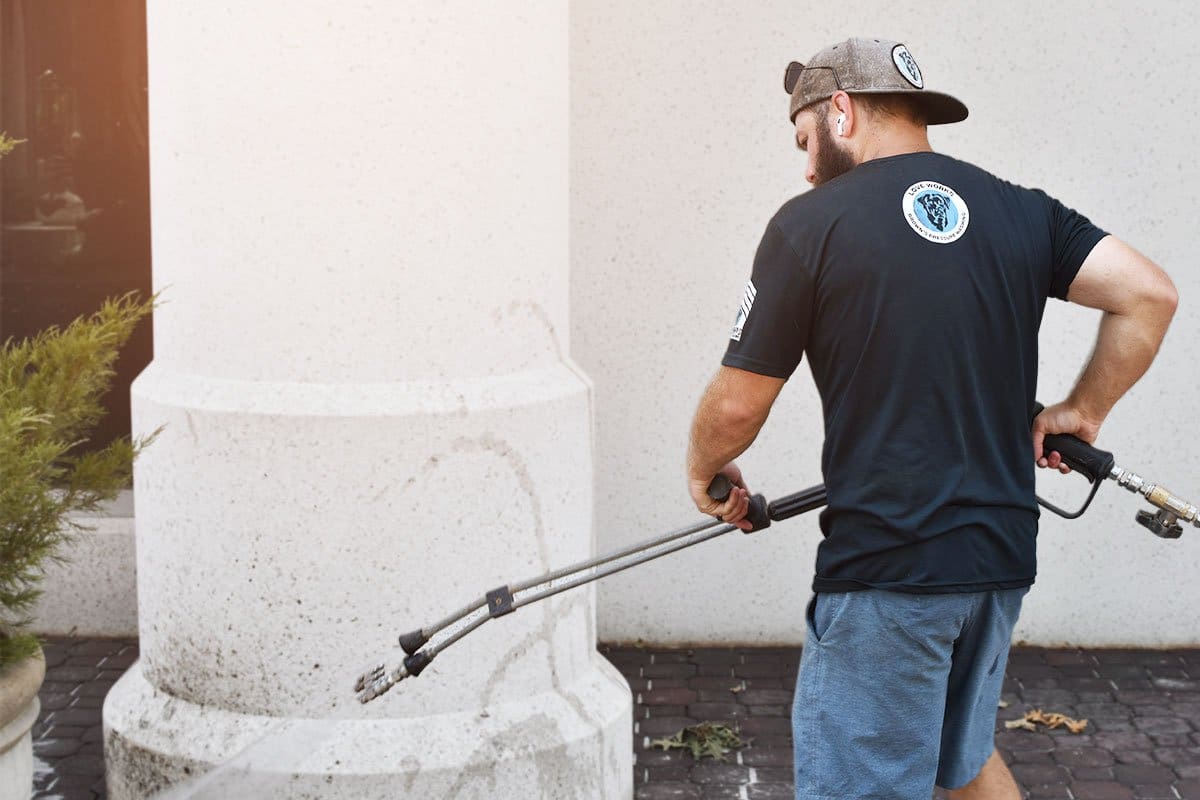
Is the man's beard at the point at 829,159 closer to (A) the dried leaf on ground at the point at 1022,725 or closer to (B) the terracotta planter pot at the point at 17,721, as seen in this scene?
(B) the terracotta planter pot at the point at 17,721

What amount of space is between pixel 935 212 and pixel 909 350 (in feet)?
0.90

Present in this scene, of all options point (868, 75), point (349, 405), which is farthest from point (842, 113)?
point (349, 405)

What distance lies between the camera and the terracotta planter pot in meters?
3.62

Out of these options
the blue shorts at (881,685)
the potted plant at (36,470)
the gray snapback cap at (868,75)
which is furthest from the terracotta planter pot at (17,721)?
the gray snapback cap at (868,75)

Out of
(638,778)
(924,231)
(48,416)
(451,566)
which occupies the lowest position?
(638,778)

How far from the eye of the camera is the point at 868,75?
312 cm

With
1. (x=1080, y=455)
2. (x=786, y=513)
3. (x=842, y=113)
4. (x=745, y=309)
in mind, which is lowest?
(x=786, y=513)

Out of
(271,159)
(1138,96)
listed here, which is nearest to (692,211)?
(1138,96)

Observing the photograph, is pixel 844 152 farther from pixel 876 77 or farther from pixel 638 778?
pixel 638 778

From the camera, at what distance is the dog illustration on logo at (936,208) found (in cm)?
299

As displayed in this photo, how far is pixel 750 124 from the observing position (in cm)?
594

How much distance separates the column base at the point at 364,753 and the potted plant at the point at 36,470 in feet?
1.98

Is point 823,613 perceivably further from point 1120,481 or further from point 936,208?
point 936,208

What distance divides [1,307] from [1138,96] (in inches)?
181
